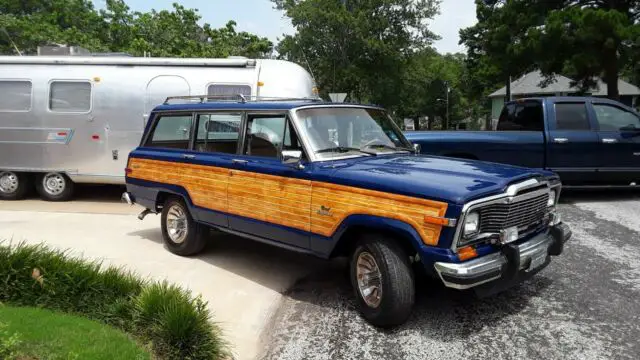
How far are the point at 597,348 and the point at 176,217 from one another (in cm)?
478


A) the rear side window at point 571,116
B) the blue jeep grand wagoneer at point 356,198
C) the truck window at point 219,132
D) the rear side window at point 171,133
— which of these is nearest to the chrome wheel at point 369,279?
the blue jeep grand wagoneer at point 356,198

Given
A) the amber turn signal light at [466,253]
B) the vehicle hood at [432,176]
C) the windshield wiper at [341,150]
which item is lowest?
the amber turn signal light at [466,253]

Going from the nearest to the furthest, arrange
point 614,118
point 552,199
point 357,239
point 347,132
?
point 357,239
point 552,199
point 347,132
point 614,118

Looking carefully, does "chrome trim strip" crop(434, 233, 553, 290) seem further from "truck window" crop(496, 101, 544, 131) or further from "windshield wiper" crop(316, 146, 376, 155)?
A: "truck window" crop(496, 101, 544, 131)

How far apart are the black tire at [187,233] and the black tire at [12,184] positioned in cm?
566

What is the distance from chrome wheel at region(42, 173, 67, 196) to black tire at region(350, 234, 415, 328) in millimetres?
8345

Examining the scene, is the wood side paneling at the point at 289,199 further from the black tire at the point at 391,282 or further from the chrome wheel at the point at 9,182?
the chrome wheel at the point at 9,182

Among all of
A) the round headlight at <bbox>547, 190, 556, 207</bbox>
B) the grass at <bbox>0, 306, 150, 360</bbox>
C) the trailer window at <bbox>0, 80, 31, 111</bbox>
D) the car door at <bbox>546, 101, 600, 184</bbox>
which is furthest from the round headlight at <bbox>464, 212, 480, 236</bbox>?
the trailer window at <bbox>0, 80, 31, 111</bbox>

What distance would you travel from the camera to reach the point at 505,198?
4.15 meters

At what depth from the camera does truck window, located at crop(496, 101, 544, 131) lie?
32.0ft

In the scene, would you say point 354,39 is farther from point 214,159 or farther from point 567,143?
point 214,159

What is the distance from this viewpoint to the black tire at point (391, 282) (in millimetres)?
4223

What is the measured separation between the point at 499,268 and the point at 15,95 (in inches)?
395

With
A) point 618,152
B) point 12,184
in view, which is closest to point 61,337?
point 12,184
